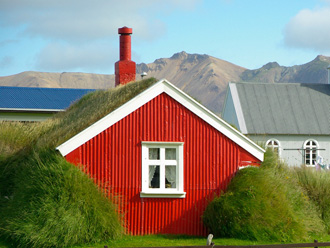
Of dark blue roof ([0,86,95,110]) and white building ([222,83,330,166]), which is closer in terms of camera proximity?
dark blue roof ([0,86,95,110])

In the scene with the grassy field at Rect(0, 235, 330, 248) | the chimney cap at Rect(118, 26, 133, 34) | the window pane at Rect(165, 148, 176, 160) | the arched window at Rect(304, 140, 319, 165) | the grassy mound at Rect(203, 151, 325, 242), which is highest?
the chimney cap at Rect(118, 26, 133, 34)

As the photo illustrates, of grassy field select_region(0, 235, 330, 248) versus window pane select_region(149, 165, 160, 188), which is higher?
window pane select_region(149, 165, 160, 188)

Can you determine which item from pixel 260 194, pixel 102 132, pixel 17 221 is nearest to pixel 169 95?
pixel 102 132

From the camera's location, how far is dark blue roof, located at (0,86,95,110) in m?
35.8

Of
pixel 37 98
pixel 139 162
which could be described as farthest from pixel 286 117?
pixel 139 162

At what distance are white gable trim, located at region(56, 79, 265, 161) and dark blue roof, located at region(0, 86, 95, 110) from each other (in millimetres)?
17840

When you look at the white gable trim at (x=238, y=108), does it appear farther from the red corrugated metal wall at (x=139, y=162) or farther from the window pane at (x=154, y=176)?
the window pane at (x=154, y=176)

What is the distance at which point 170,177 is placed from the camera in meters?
17.6

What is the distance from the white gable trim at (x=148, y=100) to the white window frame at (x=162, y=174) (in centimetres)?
112

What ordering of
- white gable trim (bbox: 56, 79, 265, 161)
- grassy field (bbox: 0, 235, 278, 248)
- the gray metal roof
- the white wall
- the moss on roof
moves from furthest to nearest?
the gray metal roof < the white wall < the moss on roof < white gable trim (bbox: 56, 79, 265, 161) < grassy field (bbox: 0, 235, 278, 248)

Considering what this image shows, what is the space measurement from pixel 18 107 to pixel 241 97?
50.7 feet

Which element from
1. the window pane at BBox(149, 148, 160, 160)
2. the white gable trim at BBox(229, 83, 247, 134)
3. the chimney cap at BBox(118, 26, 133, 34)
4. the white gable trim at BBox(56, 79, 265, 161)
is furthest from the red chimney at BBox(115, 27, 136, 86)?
the white gable trim at BBox(229, 83, 247, 134)

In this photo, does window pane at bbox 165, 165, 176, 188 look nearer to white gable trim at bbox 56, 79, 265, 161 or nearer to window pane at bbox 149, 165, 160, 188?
window pane at bbox 149, 165, 160, 188

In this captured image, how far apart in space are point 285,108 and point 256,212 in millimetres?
25343
